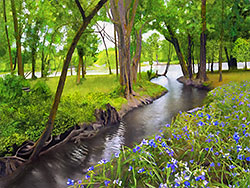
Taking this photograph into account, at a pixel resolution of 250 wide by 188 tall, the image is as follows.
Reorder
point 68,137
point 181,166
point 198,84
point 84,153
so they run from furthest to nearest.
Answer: point 198,84 < point 68,137 < point 84,153 < point 181,166

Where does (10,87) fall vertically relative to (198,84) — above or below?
above

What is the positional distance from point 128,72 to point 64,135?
616 cm

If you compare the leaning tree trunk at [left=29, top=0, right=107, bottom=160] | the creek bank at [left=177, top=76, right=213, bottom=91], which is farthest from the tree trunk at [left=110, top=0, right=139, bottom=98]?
the creek bank at [left=177, top=76, right=213, bottom=91]

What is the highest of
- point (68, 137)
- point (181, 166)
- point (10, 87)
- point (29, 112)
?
point (10, 87)

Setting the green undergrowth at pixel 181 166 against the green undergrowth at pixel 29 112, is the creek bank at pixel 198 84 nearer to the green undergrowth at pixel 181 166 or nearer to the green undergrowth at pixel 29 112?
the green undergrowth at pixel 29 112

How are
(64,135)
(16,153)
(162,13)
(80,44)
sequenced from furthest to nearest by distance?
(162,13)
(80,44)
(64,135)
(16,153)

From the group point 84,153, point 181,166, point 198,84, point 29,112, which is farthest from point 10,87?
point 198,84

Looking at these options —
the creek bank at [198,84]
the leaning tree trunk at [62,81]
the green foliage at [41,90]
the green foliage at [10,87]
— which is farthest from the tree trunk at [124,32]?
the creek bank at [198,84]

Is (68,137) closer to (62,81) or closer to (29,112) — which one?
(29,112)

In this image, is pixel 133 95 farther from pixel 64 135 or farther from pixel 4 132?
pixel 4 132

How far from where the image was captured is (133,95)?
12602 millimetres

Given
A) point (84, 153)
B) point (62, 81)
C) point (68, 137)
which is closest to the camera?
point (62, 81)

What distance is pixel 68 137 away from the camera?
275 inches

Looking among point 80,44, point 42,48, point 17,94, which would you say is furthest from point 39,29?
point 17,94
